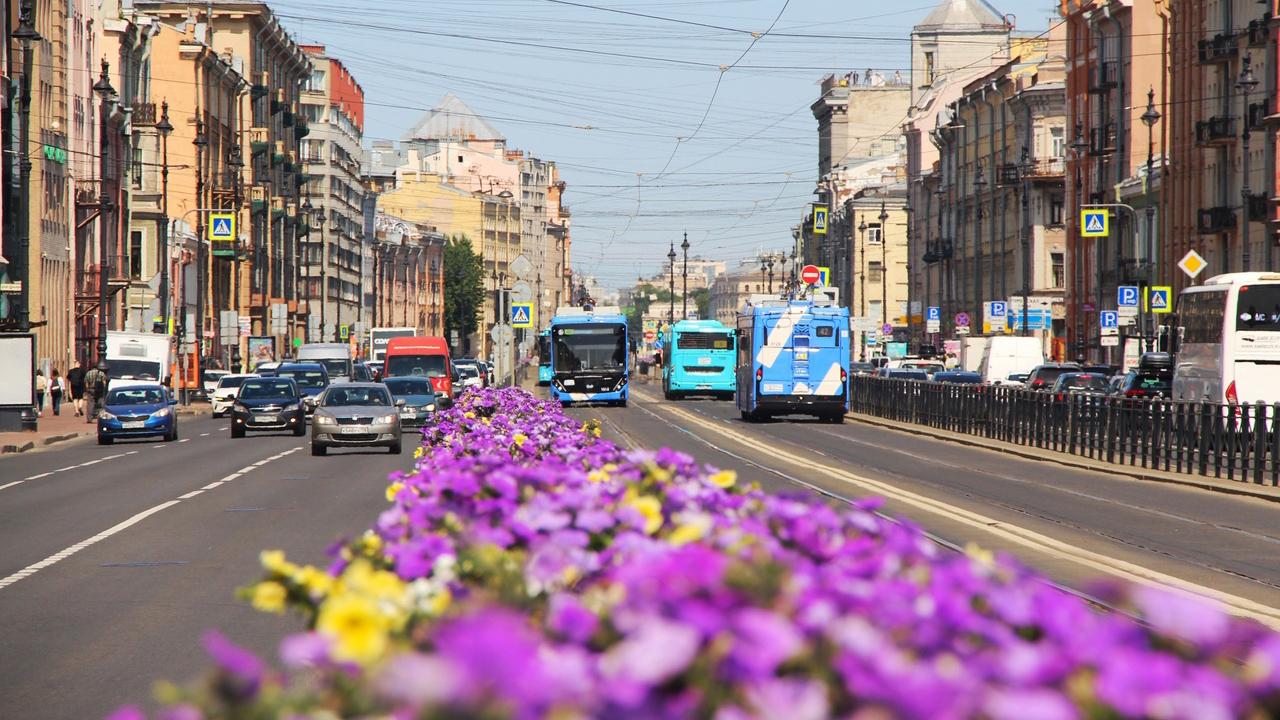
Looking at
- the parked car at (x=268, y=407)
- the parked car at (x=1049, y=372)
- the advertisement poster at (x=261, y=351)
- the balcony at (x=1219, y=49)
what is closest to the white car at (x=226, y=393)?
the parked car at (x=268, y=407)

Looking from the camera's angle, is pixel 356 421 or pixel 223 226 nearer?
pixel 356 421

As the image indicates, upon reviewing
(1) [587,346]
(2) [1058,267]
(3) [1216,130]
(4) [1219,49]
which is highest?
(4) [1219,49]

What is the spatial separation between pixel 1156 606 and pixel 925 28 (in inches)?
6131

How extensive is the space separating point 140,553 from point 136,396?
29.8m

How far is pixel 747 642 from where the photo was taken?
3.49 metres

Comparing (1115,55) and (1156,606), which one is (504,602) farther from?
(1115,55)

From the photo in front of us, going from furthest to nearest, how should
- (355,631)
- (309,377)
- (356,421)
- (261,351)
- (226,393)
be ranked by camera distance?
(261,351) < (226,393) < (309,377) < (356,421) < (355,631)

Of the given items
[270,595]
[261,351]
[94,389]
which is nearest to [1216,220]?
[94,389]

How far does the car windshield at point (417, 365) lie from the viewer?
6456cm

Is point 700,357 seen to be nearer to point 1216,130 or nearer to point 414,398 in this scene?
point 1216,130

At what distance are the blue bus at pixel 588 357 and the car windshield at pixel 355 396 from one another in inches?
1028

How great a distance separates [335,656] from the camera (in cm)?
386

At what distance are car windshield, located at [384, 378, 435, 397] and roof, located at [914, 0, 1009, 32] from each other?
366 ft

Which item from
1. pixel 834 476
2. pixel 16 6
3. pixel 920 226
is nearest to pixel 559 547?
pixel 834 476
